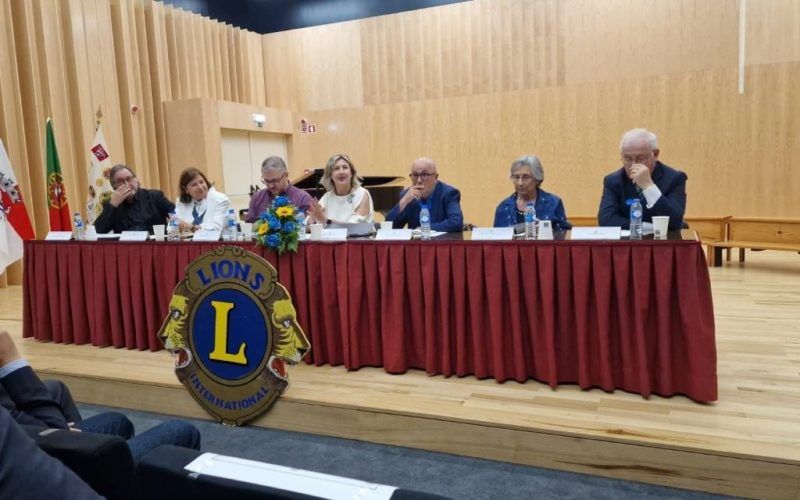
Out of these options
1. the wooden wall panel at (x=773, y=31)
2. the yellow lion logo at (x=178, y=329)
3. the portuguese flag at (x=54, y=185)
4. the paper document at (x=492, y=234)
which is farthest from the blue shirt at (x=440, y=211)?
the wooden wall panel at (x=773, y=31)

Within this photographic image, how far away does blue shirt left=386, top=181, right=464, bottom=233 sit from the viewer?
10.5 feet

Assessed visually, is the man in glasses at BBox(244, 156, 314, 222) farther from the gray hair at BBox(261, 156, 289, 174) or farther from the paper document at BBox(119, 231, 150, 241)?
the paper document at BBox(119, 231, 150, 241)

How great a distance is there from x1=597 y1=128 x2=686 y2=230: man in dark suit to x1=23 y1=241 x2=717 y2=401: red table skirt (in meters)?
0.45

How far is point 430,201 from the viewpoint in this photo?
333cm

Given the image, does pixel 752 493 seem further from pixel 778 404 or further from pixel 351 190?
pixel 351 190

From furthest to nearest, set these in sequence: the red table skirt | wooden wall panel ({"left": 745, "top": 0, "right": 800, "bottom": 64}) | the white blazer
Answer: wooden wall panel ({"left": 745, "top": 0, "right": 800, "bottom": 64}) → the white blazer → the red table skirt

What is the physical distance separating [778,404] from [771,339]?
100 centimetres

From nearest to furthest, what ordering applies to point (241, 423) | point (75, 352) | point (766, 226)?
point (241, 423) < point (75, 352) < point (766, 226)

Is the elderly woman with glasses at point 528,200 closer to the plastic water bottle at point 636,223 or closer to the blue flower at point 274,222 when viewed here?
the plastic water bottle at point 636,223

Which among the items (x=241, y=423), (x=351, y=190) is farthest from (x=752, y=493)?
(x=351, y=190)

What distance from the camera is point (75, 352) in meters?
3.25

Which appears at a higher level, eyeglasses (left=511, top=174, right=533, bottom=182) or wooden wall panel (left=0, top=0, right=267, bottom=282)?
wooden wall panel (left=0, top=0, right=267, bottom=282)

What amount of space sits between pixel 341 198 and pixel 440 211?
0.61m

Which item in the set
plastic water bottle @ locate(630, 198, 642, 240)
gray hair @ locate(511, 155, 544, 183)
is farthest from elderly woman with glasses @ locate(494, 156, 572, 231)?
plastic water bottle @ locate(630, 198, 642, 240)
